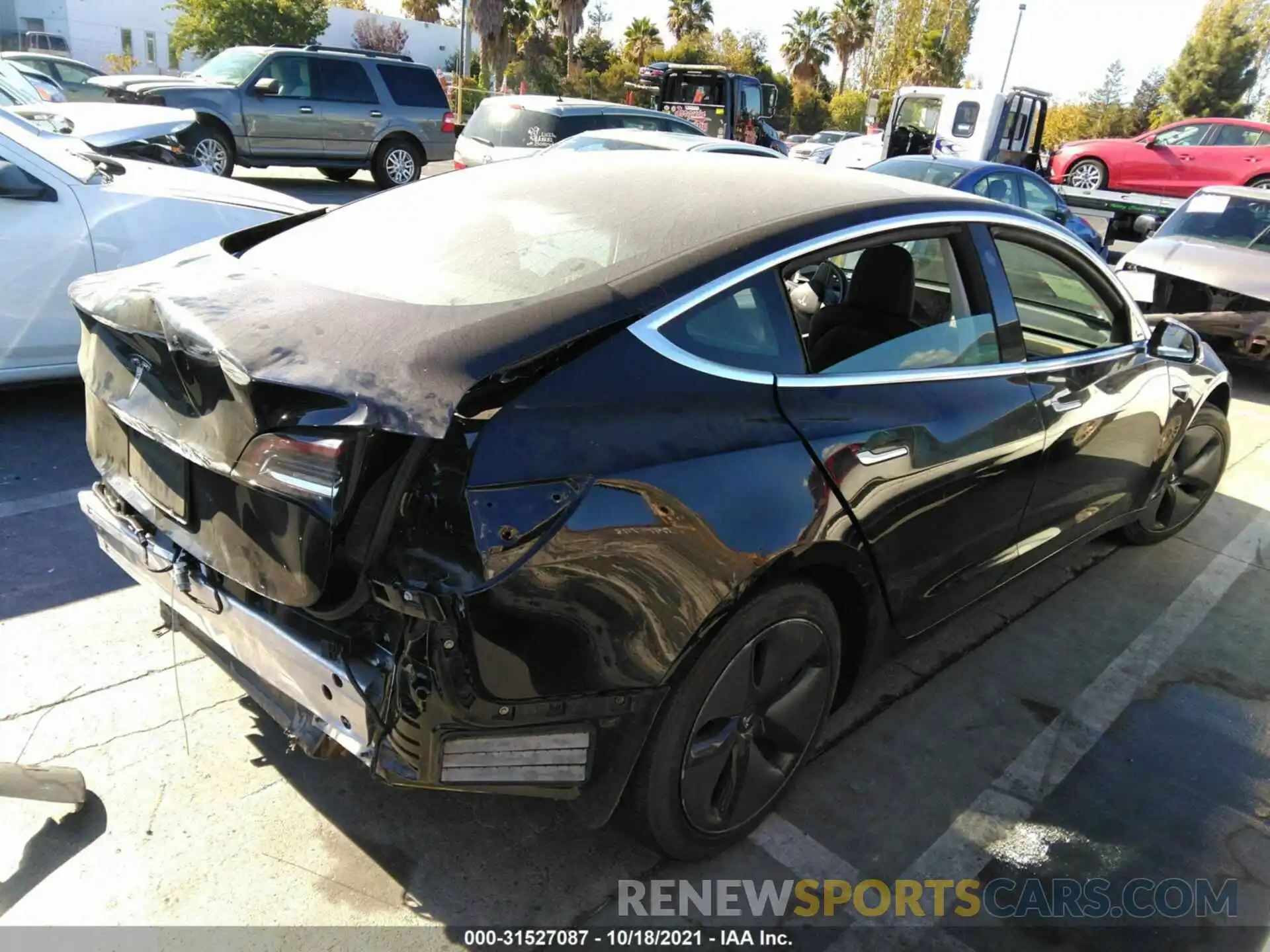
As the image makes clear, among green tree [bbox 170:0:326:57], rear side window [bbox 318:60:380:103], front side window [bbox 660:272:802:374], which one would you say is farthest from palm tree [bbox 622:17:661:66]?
front side window [bbox 660:272:802:374]

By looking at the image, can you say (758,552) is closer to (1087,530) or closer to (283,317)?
(283,317)

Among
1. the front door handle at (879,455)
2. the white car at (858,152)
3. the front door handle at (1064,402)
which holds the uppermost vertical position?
the front door handle at (879,455)

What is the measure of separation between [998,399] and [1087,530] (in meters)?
1.19

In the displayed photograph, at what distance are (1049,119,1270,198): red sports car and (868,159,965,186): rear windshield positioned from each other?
11.1m

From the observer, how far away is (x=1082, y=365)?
3.32 meters

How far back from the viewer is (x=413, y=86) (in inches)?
583

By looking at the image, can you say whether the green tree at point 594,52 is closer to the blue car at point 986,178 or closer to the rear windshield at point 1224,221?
the blue car at point 986,178

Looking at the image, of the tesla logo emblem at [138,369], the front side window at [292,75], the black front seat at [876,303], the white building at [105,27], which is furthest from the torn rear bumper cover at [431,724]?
the white building at [105,27]

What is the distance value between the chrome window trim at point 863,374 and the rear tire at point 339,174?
13.7 meters

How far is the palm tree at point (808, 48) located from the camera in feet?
190

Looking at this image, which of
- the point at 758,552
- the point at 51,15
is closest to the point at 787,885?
the point at 758,552

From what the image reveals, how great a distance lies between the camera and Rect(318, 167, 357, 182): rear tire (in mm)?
15047

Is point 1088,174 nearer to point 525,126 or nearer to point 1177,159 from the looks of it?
point 1177,159

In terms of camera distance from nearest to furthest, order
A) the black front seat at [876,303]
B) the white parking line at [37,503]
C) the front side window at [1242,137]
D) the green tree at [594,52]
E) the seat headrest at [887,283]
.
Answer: the black front seat at [876,303] → the seat headrest at [887,283] → the white parking line at [37,503] → the front side window at [1242,137] → the green tree at [594,52]
